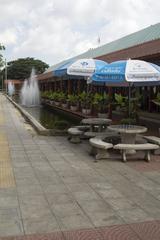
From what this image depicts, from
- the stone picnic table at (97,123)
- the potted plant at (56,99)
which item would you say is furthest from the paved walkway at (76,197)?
the potted plant at (56,99)

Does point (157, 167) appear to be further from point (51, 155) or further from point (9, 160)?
point (9, 160)

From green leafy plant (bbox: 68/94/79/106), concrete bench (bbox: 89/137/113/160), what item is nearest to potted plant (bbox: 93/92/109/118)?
green leafy plant (bbox: 68/94/79/106)

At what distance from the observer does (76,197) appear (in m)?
6.36

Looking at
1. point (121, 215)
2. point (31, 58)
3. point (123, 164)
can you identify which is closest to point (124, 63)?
point (123, 164)

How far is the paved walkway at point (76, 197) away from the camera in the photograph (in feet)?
16.6

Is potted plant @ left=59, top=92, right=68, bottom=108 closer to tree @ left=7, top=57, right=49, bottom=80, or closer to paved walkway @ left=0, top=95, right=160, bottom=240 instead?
paved walkway @ left=0, top=95, right=160, bottom=240

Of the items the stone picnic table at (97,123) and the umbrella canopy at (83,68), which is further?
the stone picnic table at (97,123)

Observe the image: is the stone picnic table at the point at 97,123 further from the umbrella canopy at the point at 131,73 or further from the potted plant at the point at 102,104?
the potted plant at the point at 102,104

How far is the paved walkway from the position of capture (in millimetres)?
5047

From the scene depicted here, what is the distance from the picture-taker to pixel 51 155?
9922 mm

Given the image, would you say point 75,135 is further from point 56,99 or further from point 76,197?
point 56,99

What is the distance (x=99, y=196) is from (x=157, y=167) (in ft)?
8.37

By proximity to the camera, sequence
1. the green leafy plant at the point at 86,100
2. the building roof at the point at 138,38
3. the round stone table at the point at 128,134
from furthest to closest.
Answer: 1. the building roof at the point at 138,38
2. the green leafy plant at the point at 86,100
3. the round stone table at the point at 128,134

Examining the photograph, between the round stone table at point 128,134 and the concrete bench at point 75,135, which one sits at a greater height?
the round stone table at point 128,134
